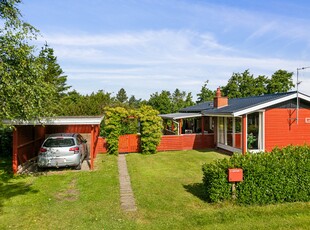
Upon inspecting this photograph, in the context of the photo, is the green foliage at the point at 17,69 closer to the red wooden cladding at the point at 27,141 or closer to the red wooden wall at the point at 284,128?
the red wooden cladding at the point at 27,141

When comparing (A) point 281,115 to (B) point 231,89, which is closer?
(A) point 281,115

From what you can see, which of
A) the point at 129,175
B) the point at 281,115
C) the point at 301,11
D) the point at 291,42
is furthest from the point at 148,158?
the point at 291,42

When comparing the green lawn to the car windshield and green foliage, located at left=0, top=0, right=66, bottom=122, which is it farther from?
green foliage, located at left=0, top=0, right=66, bottom=122

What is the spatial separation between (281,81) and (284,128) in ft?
112

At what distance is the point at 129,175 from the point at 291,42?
601 inches

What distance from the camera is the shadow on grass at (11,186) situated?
851 cm

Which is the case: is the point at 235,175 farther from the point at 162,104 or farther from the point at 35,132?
the point at 162,104

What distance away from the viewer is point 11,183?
996 centimetres

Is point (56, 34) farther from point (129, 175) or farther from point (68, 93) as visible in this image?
point (68, 93)

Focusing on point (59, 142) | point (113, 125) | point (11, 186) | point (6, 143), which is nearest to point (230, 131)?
point (113, 125)

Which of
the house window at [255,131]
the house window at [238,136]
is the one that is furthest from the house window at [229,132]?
the house window at [255,131]

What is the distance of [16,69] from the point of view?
7840mm

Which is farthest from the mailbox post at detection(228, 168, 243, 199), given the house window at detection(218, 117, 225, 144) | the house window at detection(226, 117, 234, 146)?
the house window at detection(218, 117, 225, 144)

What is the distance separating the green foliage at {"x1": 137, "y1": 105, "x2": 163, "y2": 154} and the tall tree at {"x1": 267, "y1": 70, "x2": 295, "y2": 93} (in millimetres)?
35499
